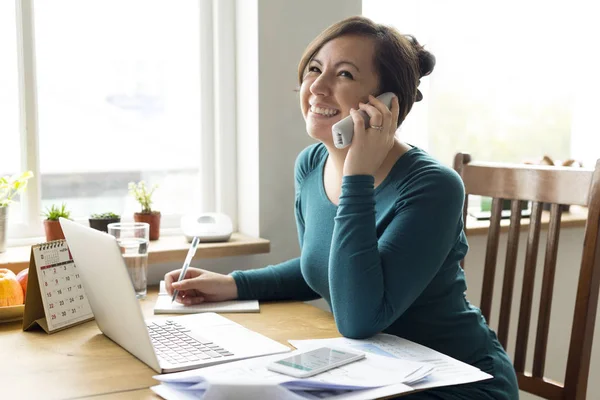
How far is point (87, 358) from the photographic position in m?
1.26

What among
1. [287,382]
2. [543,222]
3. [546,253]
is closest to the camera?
[287,382]

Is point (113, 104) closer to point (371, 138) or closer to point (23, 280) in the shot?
→ point (23, 280)

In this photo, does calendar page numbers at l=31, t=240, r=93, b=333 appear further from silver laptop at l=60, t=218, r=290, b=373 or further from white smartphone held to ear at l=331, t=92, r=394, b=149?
white smartphone held to ear at l=331, t=92, r=394, b=149

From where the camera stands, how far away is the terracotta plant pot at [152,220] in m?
2.01

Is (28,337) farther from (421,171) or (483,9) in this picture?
(483,9)

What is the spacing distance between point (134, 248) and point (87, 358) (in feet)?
1.34

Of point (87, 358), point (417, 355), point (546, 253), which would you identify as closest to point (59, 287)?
point (87, 358)

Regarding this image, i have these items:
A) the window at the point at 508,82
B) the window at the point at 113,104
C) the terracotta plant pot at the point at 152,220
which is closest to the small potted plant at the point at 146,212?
the terracotta plant pot at the point at 152,220

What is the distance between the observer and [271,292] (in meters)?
1.67

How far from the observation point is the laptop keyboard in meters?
1.22

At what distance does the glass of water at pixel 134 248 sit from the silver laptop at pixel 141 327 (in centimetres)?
23

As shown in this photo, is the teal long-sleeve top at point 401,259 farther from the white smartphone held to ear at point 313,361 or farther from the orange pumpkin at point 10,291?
the orange pumpkin at point 10,291

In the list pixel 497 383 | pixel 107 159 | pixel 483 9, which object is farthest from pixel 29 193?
pixel 483 9

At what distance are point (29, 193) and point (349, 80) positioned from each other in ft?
3.18
